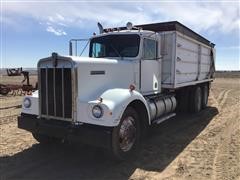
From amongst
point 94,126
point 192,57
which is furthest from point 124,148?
point 192,57

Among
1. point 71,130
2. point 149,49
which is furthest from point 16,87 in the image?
point 71,130

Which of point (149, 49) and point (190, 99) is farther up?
point (149, 49)

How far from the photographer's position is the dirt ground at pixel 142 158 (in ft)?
16.7

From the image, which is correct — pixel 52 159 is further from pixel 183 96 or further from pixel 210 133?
pixel 183 96

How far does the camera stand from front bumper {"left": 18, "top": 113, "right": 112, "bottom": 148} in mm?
4973

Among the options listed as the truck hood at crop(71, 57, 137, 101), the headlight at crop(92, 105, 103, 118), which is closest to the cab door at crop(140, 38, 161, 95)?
the truck hood at crop(71, 57, 137, 101)

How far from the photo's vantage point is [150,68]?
24.8 feet

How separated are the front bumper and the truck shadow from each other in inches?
22.2

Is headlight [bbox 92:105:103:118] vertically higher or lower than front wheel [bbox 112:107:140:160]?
higher

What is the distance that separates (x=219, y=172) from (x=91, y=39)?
4706mm

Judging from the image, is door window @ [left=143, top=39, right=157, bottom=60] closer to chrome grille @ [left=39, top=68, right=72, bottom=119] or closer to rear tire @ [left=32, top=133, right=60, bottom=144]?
chrome grille @ [left=39, top=68, right=72, bottom=119]

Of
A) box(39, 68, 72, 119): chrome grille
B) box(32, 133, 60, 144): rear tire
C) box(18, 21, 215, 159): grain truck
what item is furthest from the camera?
box(32, 133, 60, 144): rear tire

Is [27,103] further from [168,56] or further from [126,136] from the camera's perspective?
[168,56]

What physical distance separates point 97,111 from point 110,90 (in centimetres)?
74
